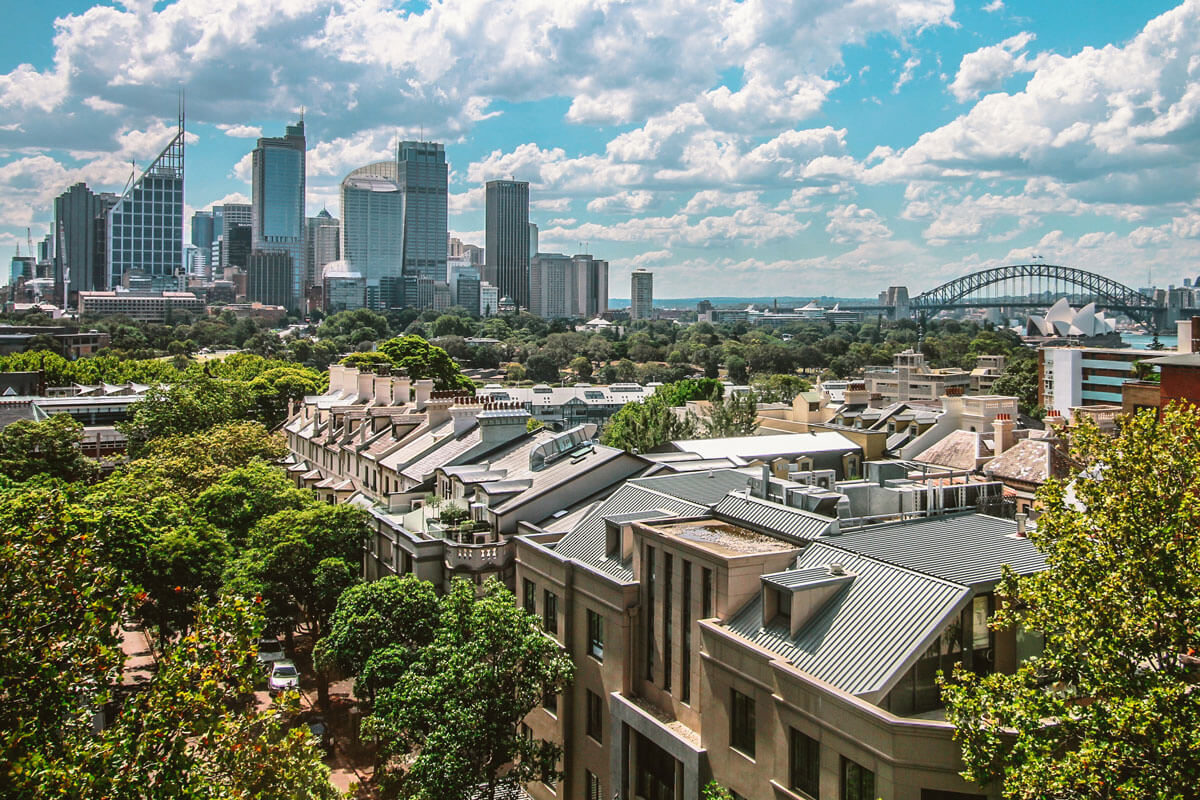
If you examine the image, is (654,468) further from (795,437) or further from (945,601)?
(945,601)

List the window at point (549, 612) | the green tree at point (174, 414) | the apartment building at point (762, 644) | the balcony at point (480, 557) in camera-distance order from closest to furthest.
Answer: the apartment building at point (762, 644) < the window at point (549, 612) < the balcony at point (480, 557) < the green tree at point (174, 414)

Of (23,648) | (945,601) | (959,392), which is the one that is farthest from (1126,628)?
(959,392)

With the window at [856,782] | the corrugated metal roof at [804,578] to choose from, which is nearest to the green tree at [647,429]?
the corrugated metal roof at [804,578]

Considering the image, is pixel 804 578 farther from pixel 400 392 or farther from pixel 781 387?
pixel 781 387

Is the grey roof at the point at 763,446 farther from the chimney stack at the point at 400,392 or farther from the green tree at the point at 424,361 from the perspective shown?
the green tree at the point at 424,361

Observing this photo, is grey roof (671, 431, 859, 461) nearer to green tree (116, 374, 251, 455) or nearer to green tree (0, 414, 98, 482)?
green tree (0, 414, 98, 482)
